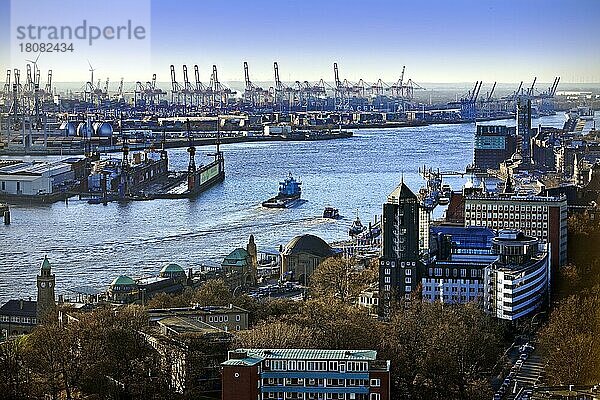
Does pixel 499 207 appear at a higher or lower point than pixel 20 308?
higher

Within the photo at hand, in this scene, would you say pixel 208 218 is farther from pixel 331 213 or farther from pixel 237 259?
pixel 237 259

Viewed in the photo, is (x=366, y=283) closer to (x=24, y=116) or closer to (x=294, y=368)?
(x=294, y=368)

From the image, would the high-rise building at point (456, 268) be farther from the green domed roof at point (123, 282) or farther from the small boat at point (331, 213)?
the small boat at point (331, 213)

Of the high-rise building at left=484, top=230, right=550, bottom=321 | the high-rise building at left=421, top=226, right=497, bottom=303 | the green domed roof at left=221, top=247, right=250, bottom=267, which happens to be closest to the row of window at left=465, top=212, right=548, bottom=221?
the high-rise building at left=421, top=226, right=497, bottom=303

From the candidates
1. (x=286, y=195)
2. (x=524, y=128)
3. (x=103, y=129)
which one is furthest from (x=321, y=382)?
(x=103, y=129)

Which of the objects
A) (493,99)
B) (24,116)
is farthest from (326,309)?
(493,99)
